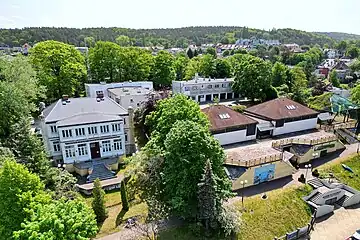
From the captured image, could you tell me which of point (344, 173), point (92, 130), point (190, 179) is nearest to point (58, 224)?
point (190, 179)

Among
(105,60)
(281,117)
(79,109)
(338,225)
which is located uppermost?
(105,60)

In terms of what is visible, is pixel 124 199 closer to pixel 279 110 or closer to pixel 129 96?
pixel 129 96

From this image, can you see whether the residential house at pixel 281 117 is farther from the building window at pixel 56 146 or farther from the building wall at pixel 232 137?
the building window at pixel 56 146

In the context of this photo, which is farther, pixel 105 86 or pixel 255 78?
pixel 255 78

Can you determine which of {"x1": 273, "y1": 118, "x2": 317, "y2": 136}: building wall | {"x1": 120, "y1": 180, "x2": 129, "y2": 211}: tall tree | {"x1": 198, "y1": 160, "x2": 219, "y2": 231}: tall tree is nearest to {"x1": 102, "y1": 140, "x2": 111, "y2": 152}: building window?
{"x1": 120, "y1": 180, "x2": 129, "y2": 211}: tall tree

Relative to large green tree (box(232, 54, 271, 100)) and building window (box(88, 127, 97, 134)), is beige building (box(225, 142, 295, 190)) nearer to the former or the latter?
building window (box(88, 127, 97, 134))

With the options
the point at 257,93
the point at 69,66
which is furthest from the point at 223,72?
the point at 69,66

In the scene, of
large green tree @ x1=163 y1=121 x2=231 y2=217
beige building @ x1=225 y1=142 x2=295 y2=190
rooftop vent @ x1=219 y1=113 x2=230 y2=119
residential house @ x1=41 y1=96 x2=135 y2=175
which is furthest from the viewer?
rooftop vent @ x1=219 y1=113 x2=230 y2=119
